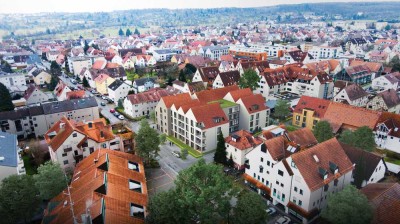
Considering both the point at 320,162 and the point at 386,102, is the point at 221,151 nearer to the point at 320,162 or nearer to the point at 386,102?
the point at 320,162

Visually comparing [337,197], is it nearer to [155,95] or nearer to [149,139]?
[149,139]

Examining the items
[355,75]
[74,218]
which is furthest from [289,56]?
[74,218]

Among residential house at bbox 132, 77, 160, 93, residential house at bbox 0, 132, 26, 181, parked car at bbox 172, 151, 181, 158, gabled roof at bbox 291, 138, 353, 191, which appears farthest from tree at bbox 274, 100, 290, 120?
residential house at bbox 0, 132, 26, 181

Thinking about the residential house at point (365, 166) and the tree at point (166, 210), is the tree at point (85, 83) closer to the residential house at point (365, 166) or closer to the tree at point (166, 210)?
the tree at point (166, 210)

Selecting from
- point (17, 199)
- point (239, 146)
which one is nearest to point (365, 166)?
point (239, 146)

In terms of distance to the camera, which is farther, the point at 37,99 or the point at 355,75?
the point at 355,75

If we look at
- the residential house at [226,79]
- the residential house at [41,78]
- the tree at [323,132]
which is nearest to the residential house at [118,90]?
the residential house at [226,79]
